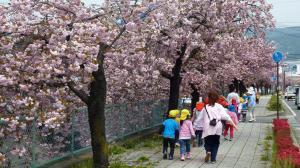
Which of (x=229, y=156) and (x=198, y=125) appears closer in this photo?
(x=229, y=156)

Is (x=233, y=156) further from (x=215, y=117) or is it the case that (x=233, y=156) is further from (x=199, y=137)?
(x=199, y=137)

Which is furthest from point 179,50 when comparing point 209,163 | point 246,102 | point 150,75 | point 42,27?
point 246,102

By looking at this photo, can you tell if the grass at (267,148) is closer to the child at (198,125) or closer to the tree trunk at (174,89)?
the child at (198,125)

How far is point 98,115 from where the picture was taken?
9258mm

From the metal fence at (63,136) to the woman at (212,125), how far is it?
2926 millimetres

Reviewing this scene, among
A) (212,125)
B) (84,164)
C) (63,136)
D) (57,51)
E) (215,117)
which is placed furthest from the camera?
(215,117)

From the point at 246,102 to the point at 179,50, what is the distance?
40.8 feet

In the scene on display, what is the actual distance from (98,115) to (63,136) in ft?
5.68

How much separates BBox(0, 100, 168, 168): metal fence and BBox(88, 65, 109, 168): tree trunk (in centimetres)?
88

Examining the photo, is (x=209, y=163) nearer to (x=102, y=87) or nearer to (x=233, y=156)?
(x=233, y=156)

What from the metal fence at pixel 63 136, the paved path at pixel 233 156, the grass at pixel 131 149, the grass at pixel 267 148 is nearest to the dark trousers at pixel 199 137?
the paved path at pixel 233 156

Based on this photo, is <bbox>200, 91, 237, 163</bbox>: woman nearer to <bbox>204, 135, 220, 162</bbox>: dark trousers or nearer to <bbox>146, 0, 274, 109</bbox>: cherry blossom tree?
<bbox>204, 135, 220, 162</bbox>: dark trousers

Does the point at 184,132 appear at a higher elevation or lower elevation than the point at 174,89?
lower

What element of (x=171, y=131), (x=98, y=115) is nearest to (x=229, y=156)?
A: (x=171, y=131)
